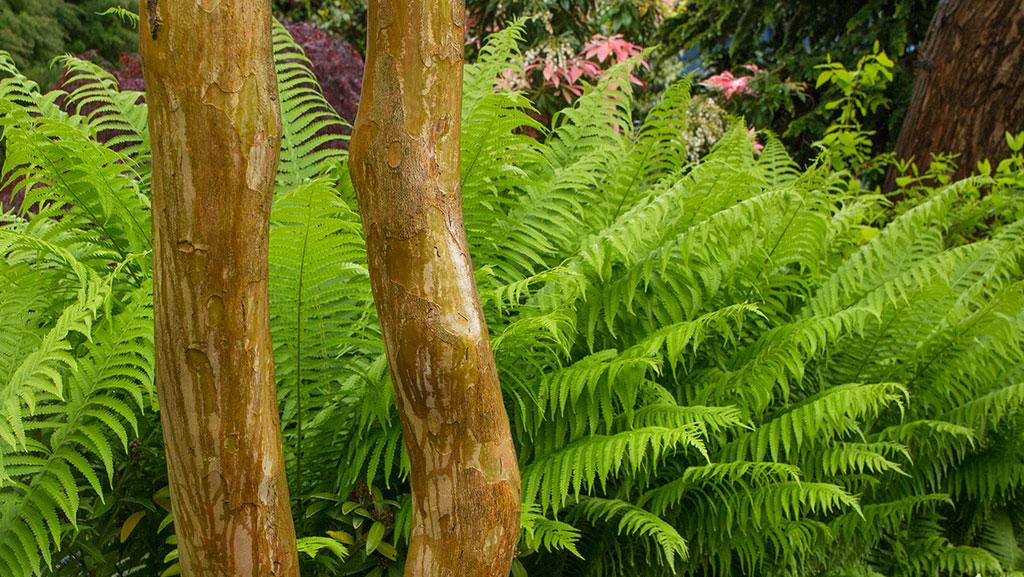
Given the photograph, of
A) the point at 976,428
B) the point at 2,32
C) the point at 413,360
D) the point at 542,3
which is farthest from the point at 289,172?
the point at 2,32

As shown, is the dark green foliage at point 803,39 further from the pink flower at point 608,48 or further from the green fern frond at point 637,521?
the green fern frond at point 637,521

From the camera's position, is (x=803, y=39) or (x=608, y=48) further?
(x=803, y=39)

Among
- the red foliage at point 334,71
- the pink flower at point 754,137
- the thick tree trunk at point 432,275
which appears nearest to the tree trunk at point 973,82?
the pink flower at point 754,137

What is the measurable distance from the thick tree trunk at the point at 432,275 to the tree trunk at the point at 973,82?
3193 millimetres

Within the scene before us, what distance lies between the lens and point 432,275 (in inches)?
57.4

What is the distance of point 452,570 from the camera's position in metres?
1.52

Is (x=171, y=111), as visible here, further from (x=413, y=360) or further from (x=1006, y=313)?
(x=1006, y=313)

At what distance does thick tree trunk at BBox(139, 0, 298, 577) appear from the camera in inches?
51.6

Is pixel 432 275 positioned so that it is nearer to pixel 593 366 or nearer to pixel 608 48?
pixel 593 366

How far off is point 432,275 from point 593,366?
66 cm

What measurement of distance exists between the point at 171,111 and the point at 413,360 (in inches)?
18.9

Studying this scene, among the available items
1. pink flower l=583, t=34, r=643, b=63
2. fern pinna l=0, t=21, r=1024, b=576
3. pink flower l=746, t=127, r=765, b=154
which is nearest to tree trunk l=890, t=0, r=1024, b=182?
pink flower l=746, t=127, r=765, b=154

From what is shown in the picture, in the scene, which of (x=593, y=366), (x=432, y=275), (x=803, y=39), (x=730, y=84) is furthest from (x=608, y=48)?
(x=432, y=275)

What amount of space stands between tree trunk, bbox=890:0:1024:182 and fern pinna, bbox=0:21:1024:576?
4.36 ft
